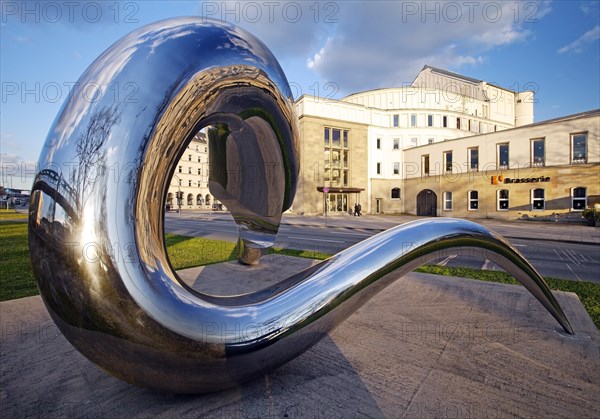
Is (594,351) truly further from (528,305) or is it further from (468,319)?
(528,305)

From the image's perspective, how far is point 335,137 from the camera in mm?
43594

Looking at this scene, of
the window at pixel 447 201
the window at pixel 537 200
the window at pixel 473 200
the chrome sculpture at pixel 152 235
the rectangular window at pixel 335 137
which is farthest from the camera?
the rectangular window at pixel 335 137

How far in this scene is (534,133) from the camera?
29.3 m

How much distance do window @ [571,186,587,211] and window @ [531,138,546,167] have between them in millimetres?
3462

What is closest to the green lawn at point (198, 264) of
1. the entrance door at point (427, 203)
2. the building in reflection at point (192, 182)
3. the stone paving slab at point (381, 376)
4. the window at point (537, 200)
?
the stone paving slab at point (381, 376)

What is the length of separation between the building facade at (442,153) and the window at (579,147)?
0.21 ft

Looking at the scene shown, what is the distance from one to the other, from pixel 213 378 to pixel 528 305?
4.64 metres

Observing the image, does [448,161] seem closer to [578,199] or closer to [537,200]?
[537,200]

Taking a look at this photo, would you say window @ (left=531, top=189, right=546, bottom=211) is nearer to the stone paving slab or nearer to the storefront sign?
the storefront sign

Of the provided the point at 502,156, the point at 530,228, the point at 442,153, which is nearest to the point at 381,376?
the point at 530,228

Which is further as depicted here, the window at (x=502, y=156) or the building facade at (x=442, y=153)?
the window at (x=502, y=156)

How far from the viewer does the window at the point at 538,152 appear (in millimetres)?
28984

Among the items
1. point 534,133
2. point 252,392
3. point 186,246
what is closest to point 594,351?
point 252,392

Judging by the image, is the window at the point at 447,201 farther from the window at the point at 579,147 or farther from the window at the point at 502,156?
the window at the point at 579,147
